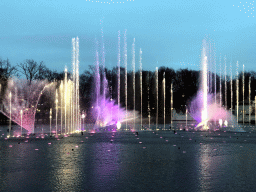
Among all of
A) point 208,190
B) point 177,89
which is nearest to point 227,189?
point 208,190

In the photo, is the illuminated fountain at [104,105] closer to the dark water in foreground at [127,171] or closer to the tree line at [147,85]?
the tree line at [147,85]

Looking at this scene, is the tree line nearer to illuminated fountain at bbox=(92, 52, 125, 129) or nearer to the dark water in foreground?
illuminated fountain at bbox=(92, 52, 125, 129)

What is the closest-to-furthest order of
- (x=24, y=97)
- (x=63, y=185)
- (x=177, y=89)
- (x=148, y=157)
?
(x=63, y=185), (x=148, y=157), (x=24, y=97), (x=177, y=89)

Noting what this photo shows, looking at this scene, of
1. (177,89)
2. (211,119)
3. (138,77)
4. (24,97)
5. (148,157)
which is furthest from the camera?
(177,89)

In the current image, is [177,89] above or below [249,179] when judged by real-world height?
above

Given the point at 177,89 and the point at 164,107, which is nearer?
the point at 164,107

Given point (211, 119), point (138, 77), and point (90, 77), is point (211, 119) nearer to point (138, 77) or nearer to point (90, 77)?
point (138, 77)

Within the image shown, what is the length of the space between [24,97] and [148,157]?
5202 centimetres

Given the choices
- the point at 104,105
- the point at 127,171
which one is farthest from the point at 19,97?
the point at 127,171

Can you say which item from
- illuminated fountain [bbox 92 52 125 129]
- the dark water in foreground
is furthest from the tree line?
the dark water in foreground

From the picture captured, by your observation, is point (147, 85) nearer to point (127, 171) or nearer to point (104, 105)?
point (104, 105)

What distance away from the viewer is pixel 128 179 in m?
9.73

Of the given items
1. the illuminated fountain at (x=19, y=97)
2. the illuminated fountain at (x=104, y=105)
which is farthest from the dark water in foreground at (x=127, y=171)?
the illuminated fountain at (x=19, y=97)

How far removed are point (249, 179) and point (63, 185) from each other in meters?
4.64
